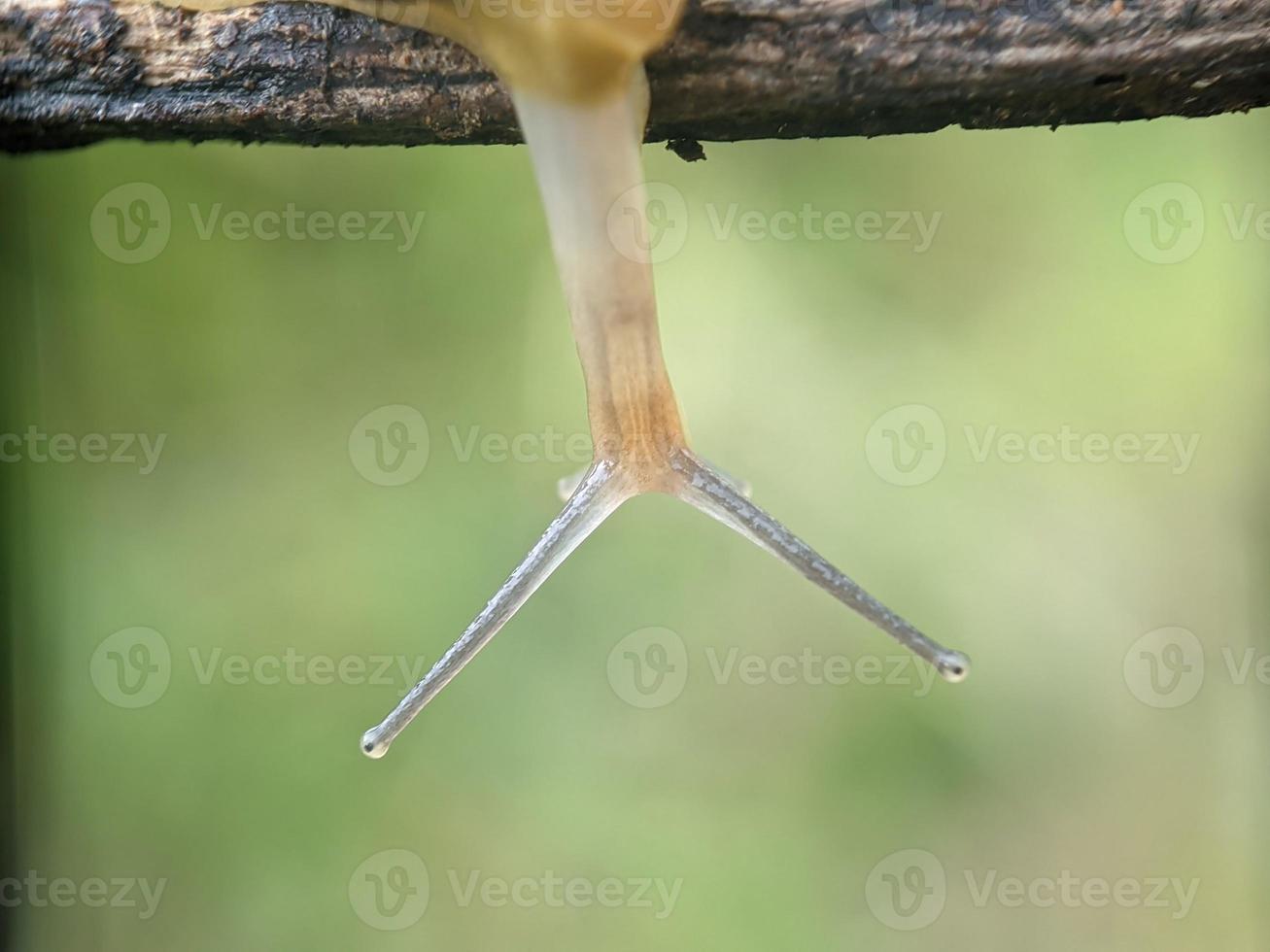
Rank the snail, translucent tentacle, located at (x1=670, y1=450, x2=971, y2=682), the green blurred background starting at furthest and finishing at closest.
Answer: the green blurred background
translucent tentacle, located at (x1=670, y1=450, x2=971, y2=682)
the snail

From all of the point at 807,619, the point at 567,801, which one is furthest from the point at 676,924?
the point at 807,619

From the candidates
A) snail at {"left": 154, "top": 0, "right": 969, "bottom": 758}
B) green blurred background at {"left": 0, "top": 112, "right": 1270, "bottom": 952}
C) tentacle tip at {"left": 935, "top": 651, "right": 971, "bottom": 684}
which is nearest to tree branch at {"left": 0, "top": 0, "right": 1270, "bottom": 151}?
snail at {"left": 154, "top": 0, "right": 969, "bottom": 758}

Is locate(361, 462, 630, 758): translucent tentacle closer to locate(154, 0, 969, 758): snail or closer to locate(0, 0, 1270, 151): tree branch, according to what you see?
locate(154, 0, 969, 758): snail

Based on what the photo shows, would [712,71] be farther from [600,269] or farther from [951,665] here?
[951,665]

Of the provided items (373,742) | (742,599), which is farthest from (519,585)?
(742,599)

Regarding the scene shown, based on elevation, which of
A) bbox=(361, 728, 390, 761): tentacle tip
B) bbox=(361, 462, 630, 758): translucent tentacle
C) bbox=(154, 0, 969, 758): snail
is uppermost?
bbox=(154, 0, 969, 758): snail

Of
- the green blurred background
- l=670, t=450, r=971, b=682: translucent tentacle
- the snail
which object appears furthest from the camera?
the green blurred background

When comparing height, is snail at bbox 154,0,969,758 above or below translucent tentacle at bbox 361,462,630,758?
above
